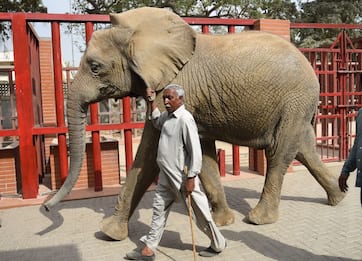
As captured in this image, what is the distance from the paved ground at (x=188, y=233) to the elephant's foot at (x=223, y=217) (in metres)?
0.08

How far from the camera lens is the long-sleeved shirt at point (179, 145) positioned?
356 centimetres

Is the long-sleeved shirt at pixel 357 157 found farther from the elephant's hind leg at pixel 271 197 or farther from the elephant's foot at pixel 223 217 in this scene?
the elephant's foot at pixel 223 217

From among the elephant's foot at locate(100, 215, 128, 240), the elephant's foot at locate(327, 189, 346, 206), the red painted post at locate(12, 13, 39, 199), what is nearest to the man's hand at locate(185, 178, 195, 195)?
the elephant's foot at locate(100, 215, 128, 240)

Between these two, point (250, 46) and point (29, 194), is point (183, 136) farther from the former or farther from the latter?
point (29, 194)

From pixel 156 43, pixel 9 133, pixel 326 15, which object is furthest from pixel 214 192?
pixel 326 15

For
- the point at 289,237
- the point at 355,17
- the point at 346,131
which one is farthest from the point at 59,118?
the point at 355,17

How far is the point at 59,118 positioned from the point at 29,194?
1.31 metres

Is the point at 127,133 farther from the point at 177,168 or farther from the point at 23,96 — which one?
the point at 177,168

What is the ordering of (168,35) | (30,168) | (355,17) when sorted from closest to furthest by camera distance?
(168,35), (30,168), (355,17)

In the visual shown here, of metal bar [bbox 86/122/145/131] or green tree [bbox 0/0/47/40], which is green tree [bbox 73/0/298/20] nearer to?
green tree [bbox 0/0/47/40]

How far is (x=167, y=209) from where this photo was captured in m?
3.90

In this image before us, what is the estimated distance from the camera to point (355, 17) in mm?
31172

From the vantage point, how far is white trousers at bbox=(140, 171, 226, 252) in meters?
3.72

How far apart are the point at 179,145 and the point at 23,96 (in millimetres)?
3688
